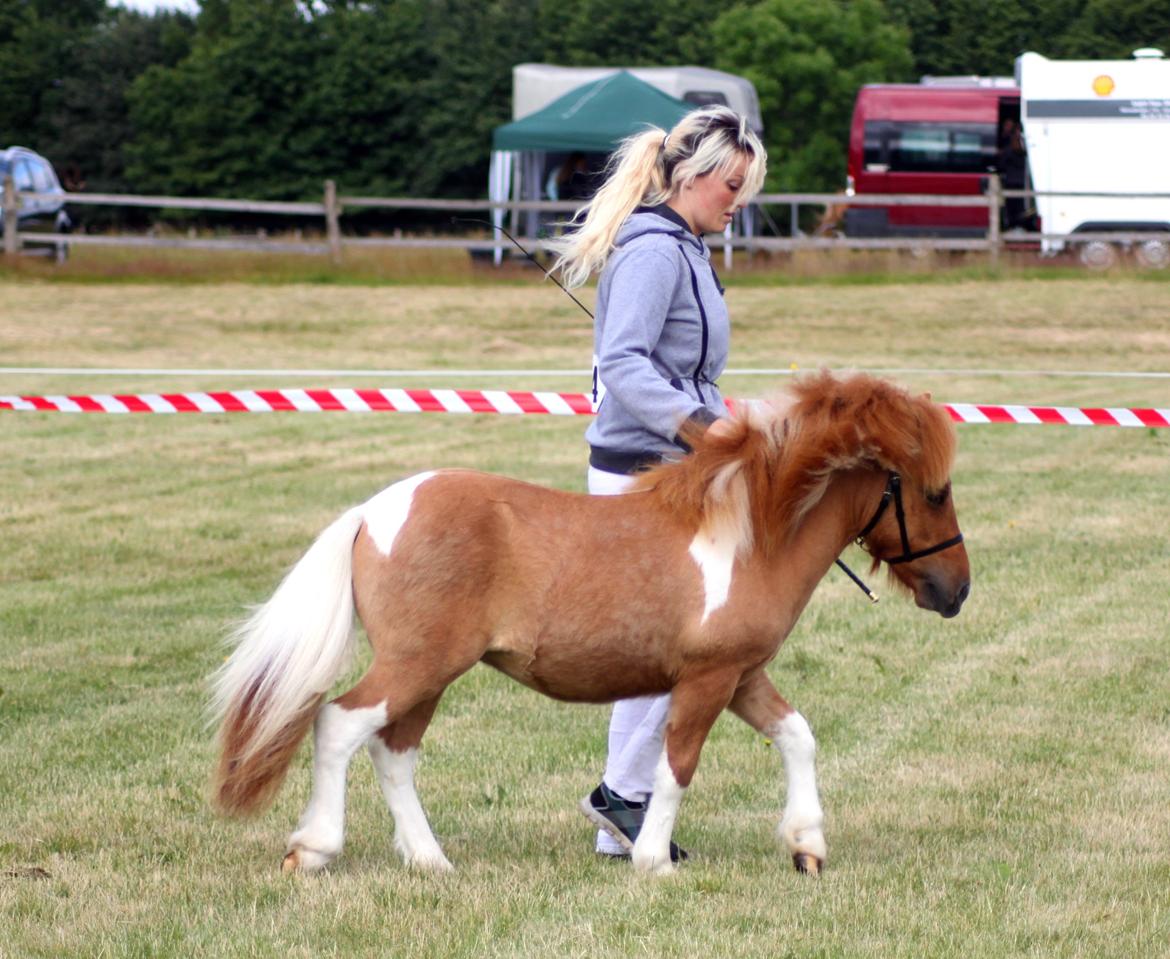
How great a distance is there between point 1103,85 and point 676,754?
92.0ft

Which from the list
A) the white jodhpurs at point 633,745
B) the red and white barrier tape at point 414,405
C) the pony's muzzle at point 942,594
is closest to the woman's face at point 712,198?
the white jodhpurs at point 633,745

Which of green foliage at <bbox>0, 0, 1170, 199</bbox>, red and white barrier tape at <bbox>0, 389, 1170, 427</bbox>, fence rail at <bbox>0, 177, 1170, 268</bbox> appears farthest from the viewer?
green foliage at <bbox>0, 0, 1170, 199</bbox>

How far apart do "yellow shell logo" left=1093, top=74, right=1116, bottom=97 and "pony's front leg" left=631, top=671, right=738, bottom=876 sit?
27.9 metres

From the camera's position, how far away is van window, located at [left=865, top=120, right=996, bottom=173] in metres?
34.1

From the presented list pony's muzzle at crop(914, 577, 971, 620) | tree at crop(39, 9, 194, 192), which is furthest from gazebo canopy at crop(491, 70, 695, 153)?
tree at crop(39, 9, 194, 192)

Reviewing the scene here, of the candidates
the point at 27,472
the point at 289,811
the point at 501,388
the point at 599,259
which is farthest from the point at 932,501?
the point at 501,388

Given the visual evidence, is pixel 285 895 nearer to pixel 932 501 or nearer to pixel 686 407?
pixel 686 407

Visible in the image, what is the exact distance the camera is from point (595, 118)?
3050 cm

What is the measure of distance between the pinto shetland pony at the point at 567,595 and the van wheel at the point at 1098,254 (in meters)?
24.7

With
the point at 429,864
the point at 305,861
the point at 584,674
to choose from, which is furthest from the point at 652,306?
the point at 305,861

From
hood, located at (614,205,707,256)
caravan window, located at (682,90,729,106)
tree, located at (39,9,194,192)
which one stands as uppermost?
hood, located at (614,205,707,256)

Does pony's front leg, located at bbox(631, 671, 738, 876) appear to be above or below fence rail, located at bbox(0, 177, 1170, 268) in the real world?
above

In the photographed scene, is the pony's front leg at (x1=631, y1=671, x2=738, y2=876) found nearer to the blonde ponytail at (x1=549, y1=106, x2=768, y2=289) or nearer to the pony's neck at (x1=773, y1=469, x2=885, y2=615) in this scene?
the pony's neck at (x1=773, y1=469, x2=885, y2=615)

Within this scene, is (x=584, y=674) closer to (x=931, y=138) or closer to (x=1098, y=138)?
(x=1098, y=138)
